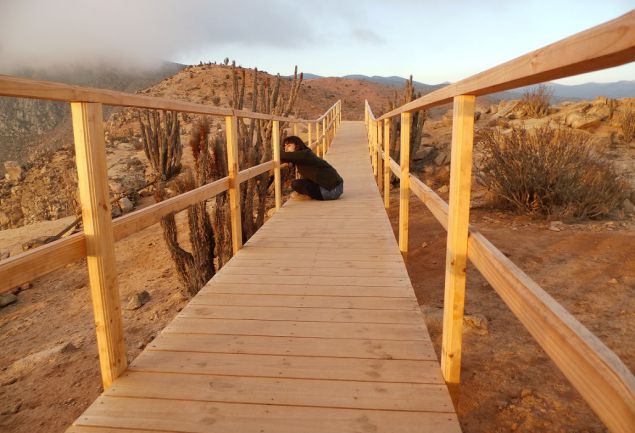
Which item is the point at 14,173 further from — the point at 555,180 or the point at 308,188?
the point at 555,180

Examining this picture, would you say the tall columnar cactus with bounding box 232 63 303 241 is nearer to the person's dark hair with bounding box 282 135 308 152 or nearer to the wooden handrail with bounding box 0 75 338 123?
the person's dark hair with bounding box 282 135 308 152

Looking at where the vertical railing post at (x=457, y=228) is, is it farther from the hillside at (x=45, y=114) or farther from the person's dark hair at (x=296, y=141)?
the hillside at (x=45, y=114)

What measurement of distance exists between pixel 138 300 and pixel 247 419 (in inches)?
216

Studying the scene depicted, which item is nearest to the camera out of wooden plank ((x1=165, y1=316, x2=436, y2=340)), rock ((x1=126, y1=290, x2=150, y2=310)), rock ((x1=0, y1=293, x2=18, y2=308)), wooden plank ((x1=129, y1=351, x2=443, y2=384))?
wooden plank ((x1=129, y1=351, x2=443, y2=384))

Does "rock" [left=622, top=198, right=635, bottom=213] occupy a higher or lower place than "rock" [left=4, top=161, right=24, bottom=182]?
higher

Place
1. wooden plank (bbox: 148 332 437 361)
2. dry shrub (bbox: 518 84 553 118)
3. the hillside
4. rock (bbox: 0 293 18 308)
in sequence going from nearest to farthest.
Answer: wooden plank (bbox: 148 332 437 361) → rock (bbox: 0 293 18 308) → dry shrub (bbox: 518 84 553 118) → the hillside

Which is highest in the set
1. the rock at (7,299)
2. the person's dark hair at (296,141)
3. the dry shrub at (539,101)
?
the dry shrub at (539,101)

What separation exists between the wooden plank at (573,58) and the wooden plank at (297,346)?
1.27m

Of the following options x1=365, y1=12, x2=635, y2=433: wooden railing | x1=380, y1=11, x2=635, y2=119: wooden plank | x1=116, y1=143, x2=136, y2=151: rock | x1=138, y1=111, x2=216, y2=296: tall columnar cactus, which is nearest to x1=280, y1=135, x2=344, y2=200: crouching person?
x1=138, y1=111, x2=216, y2=296: tall columnar cactus

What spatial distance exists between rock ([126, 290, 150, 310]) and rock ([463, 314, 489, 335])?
15.2 feet

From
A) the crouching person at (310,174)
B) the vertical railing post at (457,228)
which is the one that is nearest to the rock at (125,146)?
the crouching person at (310,174)

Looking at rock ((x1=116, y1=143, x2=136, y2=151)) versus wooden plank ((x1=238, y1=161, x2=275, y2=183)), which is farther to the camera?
rock ((x1=116, y1=143, x2=136, y2=151))

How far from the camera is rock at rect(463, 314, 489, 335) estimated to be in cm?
396

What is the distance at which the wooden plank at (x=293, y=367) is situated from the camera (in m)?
2.05
